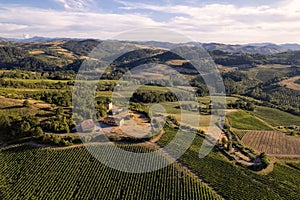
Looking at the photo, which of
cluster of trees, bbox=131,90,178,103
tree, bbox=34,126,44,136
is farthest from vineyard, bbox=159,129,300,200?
cluster of trees, bbox=131,90,178,103

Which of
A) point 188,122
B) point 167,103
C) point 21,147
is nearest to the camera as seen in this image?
point 21,147

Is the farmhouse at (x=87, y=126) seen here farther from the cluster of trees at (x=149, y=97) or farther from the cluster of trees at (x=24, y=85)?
the cluster of trees at (x=24, y=85)

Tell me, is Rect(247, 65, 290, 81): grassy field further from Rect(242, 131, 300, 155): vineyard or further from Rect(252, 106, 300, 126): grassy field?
Rect(242, 131, 300, 155): vineyard

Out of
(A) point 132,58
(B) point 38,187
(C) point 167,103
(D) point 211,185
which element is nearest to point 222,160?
(D) point 211,185

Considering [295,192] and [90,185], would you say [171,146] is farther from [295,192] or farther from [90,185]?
[295,192]

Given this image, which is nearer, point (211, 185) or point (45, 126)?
point (211, 185)

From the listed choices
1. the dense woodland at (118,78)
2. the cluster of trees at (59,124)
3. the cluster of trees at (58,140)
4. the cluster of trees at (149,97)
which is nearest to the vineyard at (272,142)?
the dense woodland at (118,78)
